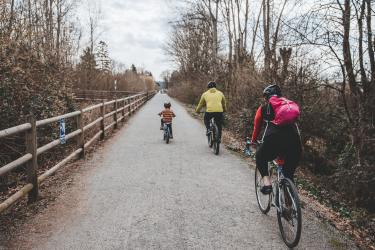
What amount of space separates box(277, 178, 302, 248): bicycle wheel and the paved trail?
16 cm

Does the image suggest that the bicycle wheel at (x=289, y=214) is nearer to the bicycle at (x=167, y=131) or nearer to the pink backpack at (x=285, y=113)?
the pink backpack at (x=285, y=113)

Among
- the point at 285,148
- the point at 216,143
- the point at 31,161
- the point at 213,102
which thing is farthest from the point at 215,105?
the point at 285,148

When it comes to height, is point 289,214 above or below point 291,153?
below

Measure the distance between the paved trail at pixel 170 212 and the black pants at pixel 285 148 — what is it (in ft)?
2.88

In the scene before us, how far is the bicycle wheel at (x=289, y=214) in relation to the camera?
3.82 metres

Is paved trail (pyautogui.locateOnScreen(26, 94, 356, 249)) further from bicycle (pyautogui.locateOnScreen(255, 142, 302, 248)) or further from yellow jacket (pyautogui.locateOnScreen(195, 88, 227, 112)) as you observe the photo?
yellow jacket (pyautogui.locateOnScreen(195, 88, 227, 112))

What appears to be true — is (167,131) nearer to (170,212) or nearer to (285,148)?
(170,212)

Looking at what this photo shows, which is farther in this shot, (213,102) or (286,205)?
(213,102)

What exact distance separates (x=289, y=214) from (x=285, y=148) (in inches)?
30.4

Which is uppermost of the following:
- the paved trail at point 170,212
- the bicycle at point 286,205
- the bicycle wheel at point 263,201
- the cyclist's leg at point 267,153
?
the cyclist's leg at point 267,153

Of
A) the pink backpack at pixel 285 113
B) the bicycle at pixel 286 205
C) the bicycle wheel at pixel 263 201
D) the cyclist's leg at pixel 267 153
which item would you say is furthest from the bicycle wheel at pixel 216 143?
the pink backpack at pixel 285 113

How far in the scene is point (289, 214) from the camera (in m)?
4.10

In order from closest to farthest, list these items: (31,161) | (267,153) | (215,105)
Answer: (267,153) < (31,161) < (215,105)

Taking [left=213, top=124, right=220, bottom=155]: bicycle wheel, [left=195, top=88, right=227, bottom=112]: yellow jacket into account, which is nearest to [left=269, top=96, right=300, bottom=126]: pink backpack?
[left=213, top=124, right=220, bottom=155]: bicycle wheel
